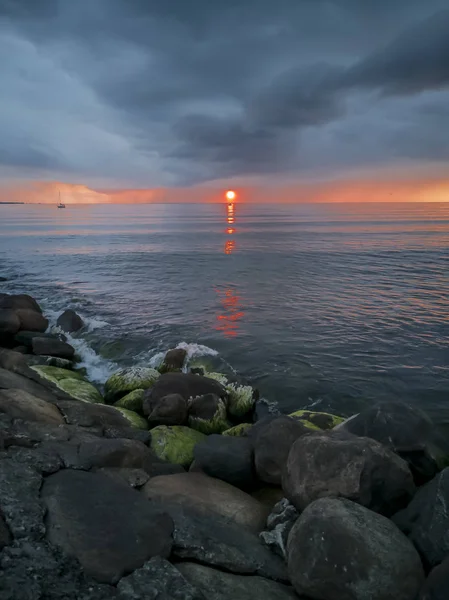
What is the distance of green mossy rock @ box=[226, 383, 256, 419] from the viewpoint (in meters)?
12.0

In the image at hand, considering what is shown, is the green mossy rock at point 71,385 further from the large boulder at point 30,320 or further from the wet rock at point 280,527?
the wet rock at point 280,527

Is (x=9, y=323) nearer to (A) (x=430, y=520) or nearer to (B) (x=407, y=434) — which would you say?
(B) (x=407, y=434)

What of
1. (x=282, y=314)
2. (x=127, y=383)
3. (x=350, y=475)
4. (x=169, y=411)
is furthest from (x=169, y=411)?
(x=282, y=314)

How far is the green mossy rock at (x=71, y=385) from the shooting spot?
11.6 metres

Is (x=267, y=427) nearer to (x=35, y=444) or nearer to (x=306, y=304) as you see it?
(x=35, y=444)

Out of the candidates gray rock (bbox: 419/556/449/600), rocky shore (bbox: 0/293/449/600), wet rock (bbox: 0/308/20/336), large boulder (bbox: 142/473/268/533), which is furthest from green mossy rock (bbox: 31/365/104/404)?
gray rock (bbox: 419/556/449/600)

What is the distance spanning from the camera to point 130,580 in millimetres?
4438

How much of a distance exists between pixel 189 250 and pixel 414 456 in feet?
155

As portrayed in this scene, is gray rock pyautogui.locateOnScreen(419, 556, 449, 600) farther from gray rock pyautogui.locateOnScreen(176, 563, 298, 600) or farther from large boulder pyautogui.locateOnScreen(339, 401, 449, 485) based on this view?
large boulder pyautogui.locateOnScreen(339, 401, 449, 485)

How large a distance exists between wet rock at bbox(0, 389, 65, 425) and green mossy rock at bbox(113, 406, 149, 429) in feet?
6.06

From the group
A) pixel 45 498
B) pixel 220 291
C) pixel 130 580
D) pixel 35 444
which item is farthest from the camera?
pixel 220 291

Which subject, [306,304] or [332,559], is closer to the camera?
[332,559]

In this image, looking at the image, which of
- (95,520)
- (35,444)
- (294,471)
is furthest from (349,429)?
(35,444)

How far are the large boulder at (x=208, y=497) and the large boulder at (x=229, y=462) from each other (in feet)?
1.36
